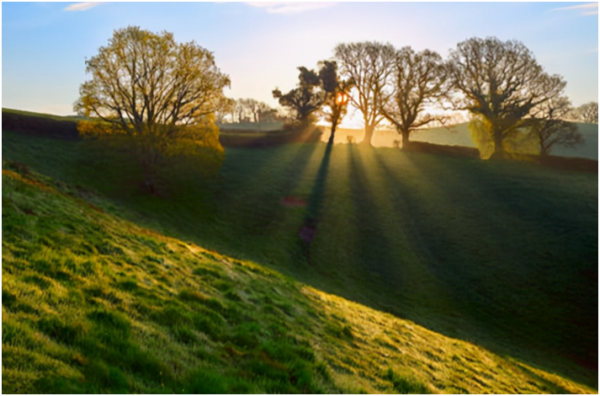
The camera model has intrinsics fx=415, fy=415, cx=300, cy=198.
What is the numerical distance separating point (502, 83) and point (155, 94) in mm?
58919

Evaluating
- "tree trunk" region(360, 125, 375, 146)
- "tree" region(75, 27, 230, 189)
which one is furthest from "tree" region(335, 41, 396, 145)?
"tree" region(75, 27, 230, 189)

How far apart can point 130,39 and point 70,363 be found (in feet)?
124

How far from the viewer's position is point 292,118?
3406 inches

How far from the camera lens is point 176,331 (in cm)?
972

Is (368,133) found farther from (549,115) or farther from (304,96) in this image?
(549,115)

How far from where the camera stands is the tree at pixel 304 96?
8369cm

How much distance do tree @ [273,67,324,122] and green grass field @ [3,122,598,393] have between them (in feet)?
74.5

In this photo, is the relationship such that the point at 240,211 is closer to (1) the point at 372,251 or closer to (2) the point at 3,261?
(1) the point at 372,251

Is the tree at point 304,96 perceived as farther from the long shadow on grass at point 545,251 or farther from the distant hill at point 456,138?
the long shadow on grass at point 545,251

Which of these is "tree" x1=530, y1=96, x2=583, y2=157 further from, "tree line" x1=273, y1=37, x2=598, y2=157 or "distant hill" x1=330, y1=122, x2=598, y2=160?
"distant hill" x1=330, y1=122, x2=598, y2=160

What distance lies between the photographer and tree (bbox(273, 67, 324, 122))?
275 ft

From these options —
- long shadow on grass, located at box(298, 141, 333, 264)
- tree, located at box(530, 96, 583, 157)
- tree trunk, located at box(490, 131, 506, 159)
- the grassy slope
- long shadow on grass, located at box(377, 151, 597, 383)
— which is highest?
tree, located at box(530, 96, 583, 157)

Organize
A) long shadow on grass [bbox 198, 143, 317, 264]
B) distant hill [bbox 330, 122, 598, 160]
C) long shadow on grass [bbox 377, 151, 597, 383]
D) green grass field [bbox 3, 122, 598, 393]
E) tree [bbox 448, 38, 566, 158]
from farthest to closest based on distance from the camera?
distant hill [bbox 330, 122, 598, 160]
tree [bbox 448, 38, 566, 158]
long shadow on grass [bbox 198, 143, 317, 264]
long shadow on grass [bbox 377, 151, 597, 383]
green grass field [bbox 3, 122, 598, 393]

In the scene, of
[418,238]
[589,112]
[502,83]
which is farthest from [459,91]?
[589,112]
